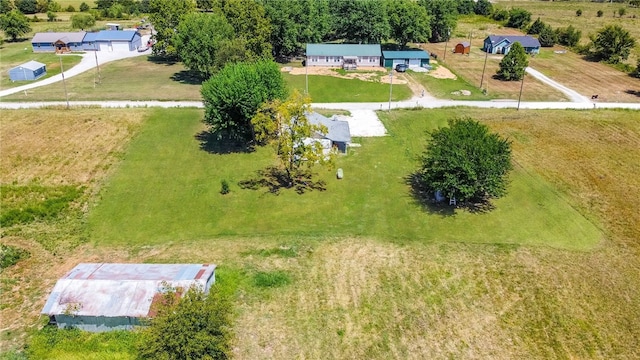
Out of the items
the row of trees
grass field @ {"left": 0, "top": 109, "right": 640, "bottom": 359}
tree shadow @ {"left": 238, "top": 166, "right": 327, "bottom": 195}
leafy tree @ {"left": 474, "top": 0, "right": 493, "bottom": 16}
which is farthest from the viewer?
leafy tree @ {"left": 474, "top": 0, "right": 493, "bottom": 16}

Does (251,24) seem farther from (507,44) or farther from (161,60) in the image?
(507,44)

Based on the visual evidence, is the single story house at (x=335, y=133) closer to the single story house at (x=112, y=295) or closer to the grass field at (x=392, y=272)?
the grass field at (x=392, y=272)

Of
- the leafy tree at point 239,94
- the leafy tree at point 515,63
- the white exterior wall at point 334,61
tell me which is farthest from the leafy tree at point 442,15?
the leafy tree at point 239,94

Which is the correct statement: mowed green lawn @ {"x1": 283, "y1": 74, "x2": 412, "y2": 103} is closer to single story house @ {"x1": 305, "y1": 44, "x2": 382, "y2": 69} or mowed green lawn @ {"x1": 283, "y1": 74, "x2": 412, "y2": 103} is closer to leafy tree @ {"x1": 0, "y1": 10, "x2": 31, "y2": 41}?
single story house @ {"x1": 305, "y1": 44, "x2": 382, "y2": 69}

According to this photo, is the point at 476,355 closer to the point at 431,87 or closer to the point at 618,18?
the point at 431,87

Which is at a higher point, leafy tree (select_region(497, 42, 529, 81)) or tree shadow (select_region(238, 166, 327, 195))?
leafy tree (select_region(497, 42, 529, 81))

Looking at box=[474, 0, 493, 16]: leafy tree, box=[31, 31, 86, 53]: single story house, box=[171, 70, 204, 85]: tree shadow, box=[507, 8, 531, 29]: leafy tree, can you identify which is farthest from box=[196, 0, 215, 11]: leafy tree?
box=[507, 8, 531, 29]: leafy tree

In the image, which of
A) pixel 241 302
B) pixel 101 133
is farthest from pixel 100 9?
pixel 241 302
